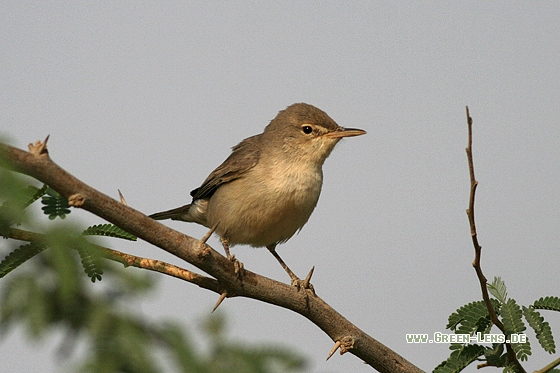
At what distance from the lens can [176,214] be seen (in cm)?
766

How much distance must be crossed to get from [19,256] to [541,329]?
3.29 m

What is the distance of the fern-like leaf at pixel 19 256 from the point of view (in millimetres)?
2291

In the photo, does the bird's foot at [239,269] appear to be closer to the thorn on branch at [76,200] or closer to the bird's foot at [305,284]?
the bird's foot at [305,284]

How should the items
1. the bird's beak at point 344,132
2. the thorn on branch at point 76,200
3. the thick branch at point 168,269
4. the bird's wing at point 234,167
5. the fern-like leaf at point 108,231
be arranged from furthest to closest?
the bird's beak at point 344,132, the bird's wing at point 234,167, the fern-like leaf at point 108,231, the thick branch at point 168,269, the thorn on branch at point 76,200

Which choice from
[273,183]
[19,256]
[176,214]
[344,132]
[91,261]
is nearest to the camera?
[91,261]

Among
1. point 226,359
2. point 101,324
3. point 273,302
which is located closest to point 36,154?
point 101,324

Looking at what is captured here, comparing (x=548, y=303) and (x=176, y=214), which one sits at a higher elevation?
(x=176, y=214)

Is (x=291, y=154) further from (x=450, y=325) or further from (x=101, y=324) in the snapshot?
(x=101, y=324)

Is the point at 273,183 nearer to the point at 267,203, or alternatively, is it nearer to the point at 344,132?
the point at 267,203

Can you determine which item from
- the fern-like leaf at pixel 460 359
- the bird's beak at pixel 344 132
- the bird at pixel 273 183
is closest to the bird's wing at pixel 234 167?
the bird at pixel 273 183

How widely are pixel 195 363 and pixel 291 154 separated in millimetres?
5158

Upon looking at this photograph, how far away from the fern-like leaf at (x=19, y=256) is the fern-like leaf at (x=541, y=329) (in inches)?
124

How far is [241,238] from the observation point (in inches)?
257

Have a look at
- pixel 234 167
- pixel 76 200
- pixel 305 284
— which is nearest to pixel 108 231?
pixel 76 200
